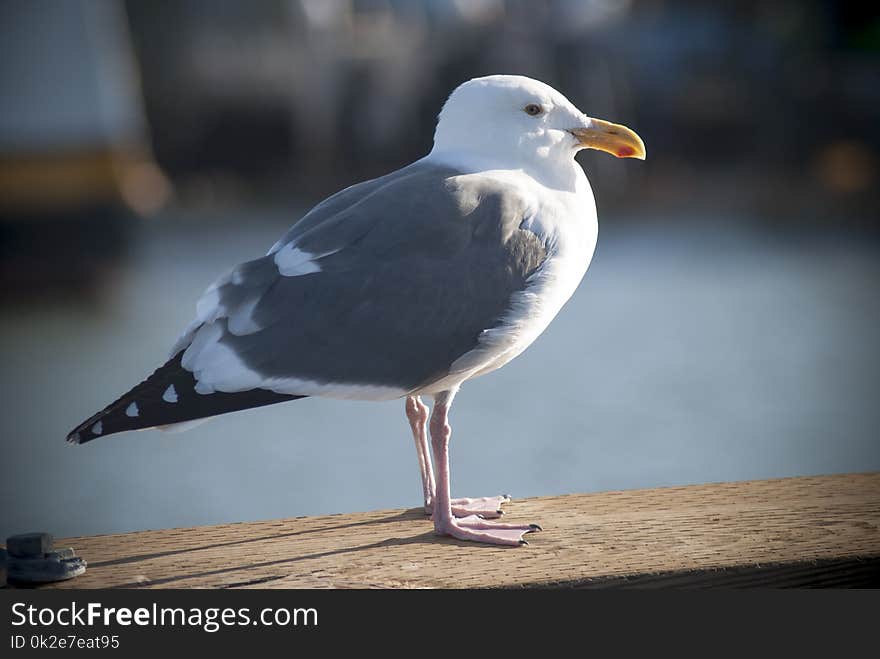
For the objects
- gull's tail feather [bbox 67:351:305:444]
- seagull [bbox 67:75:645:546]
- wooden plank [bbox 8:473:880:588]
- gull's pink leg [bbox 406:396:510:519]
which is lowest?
wooden plank [bbox 8:473:880:588]

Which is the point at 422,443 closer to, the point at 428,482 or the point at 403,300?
the point at 428,482

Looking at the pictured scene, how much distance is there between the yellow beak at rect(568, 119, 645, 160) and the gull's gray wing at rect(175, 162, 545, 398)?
0.19m

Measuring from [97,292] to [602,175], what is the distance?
967 cm

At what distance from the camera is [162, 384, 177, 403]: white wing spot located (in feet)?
5.87

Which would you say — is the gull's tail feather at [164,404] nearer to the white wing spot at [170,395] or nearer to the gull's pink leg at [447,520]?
the white wing spot at [170,395]

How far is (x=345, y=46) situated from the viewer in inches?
1052

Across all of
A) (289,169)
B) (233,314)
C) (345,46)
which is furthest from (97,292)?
(233,314)

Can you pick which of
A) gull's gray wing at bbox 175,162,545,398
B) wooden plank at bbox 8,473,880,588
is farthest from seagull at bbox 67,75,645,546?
wooden plank at bbox 8,473,880,588

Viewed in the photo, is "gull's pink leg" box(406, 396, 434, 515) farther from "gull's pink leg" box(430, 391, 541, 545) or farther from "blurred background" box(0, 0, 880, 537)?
"blurred background" box(0, 0, 880, 537)

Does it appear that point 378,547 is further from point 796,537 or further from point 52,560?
point 796,537

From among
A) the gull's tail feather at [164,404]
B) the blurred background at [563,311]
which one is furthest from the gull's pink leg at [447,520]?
the blurred background at [563,311]

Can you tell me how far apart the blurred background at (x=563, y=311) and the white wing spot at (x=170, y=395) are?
20.0ft

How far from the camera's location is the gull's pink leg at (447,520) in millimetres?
1895

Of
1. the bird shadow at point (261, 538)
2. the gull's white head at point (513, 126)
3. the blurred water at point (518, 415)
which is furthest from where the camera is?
the blurred water at point (518, 415)
